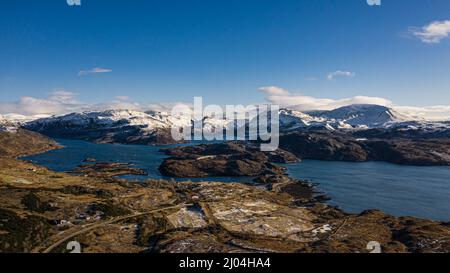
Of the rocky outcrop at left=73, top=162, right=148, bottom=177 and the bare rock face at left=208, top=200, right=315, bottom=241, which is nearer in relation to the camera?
the bare rock face at left=208, top=200, right=315, bottom=241

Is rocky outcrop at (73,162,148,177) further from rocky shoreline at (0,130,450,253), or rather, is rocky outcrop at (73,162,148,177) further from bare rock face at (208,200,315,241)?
bare rock face at (208,200,315,241)

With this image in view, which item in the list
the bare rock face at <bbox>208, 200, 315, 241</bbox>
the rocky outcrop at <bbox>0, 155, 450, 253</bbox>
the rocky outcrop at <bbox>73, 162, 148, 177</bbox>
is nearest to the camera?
the rocky outcrop at <bbox>0, 155, 450, 253</bbox>

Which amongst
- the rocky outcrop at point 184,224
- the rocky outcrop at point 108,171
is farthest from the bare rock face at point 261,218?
the rocky outcrop at point 108,171

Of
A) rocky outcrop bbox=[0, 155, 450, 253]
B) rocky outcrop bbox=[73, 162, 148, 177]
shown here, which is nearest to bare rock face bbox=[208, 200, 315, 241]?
rocky outcrop bbox=[0, 155, 450, 253]

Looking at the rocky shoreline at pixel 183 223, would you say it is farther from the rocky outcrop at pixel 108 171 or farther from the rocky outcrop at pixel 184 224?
the rocky outcrop at pixel 108 171

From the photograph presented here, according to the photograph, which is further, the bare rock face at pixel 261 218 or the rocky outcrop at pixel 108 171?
the rocky outcrop at pixel 108 171

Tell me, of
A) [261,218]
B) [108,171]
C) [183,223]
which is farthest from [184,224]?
[108,171]

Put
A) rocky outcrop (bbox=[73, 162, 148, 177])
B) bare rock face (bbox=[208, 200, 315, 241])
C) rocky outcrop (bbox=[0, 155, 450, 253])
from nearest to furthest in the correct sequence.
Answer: rocky outcrop (bbox=[0, 155, 450, 253]), bare rock face (bbox=[208, 200, 315, 241]), rocky outcrop (bbox=[73, 162, 148, 177])
